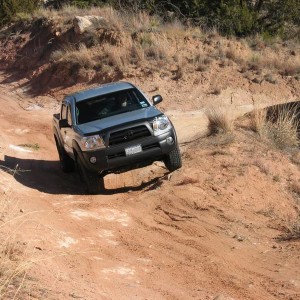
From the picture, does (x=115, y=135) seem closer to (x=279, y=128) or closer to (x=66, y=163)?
(x=66, y=163)

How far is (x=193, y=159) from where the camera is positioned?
1092cm

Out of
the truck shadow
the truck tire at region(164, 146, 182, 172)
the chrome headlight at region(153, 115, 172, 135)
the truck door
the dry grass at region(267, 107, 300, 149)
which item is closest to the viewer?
the chrome headlight at region(153, 115, 172, 135)

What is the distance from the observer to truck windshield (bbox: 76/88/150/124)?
1058 cm

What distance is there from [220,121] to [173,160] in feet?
7.29

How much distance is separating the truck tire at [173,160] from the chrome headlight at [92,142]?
3.89 feet

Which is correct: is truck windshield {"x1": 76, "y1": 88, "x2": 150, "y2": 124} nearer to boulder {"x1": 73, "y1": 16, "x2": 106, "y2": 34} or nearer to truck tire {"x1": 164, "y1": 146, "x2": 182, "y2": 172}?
truck tire {"x1": 164, "y1": 146, "x2": 182, "y2": 172}

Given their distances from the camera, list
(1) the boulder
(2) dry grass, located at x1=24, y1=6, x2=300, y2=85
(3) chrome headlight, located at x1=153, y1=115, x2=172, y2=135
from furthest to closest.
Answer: (1) the boulder → (2) dry grass, located at x1=24, y1=6, x2=300, y2=85 → (3) chrome headlight, located at x1=153, y1=115, x2=172, y2=135

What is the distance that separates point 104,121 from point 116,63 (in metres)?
9.99

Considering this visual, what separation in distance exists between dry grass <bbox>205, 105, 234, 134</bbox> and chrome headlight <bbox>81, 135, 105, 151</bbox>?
3.16 m

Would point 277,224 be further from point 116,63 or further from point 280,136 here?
point 116,63

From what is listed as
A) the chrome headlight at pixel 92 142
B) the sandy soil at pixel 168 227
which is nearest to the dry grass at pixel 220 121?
the sandy soil at pixel 168 227

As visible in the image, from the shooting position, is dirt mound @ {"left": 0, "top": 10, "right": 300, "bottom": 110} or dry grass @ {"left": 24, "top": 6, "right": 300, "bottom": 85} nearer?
dirt mound @ {"left": 0, "top": 10, "right": 300, "bottom": 110}

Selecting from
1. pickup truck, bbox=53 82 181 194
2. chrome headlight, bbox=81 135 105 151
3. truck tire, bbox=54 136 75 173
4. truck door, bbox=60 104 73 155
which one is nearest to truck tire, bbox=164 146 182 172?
pickup truck, bbox=53 82 181 194

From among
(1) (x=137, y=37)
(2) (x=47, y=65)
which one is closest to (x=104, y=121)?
(1) (x=137, y=37)
